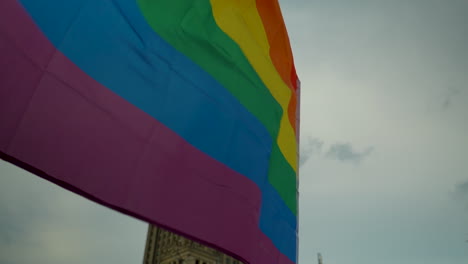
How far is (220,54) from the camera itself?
22.9 feet

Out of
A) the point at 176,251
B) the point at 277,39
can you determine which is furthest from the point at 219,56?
the point at 176,251

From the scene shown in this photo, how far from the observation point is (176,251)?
236 ft

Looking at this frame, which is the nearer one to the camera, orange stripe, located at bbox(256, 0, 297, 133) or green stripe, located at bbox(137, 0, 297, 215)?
green stripe, located at bbox(137, 0, 297, 215)

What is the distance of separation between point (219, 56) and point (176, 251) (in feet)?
230

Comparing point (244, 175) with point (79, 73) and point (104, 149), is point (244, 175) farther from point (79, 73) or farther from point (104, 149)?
point (79, 73)

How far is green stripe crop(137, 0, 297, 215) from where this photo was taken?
5.89 m

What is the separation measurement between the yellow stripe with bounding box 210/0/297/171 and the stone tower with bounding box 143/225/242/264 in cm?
6262

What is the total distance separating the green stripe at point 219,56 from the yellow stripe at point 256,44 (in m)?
0.20

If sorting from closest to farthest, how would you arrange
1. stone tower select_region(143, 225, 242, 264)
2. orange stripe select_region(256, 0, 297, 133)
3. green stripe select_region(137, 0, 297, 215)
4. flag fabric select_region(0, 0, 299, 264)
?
1. flag fabric select_region(0, 0, 299, 264)
2. green stripe select_region(137, 0, 297, 215)
3. orange stripe select_region(256, 0, 297, 133)
4. stone tower select_region(143, 225, 242, 264)

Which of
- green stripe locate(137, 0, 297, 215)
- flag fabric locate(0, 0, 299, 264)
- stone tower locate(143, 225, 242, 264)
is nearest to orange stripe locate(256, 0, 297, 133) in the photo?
flag fabric locate(0, 0, 299, 264)

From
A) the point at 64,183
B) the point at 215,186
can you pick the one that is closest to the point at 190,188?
the point at 215,186

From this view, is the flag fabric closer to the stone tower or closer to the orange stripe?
the orange stripe

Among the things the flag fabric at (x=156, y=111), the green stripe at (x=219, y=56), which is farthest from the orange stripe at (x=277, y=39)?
the green stripe at (x=219, y=56)

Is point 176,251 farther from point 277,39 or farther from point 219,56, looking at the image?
point 219,56
